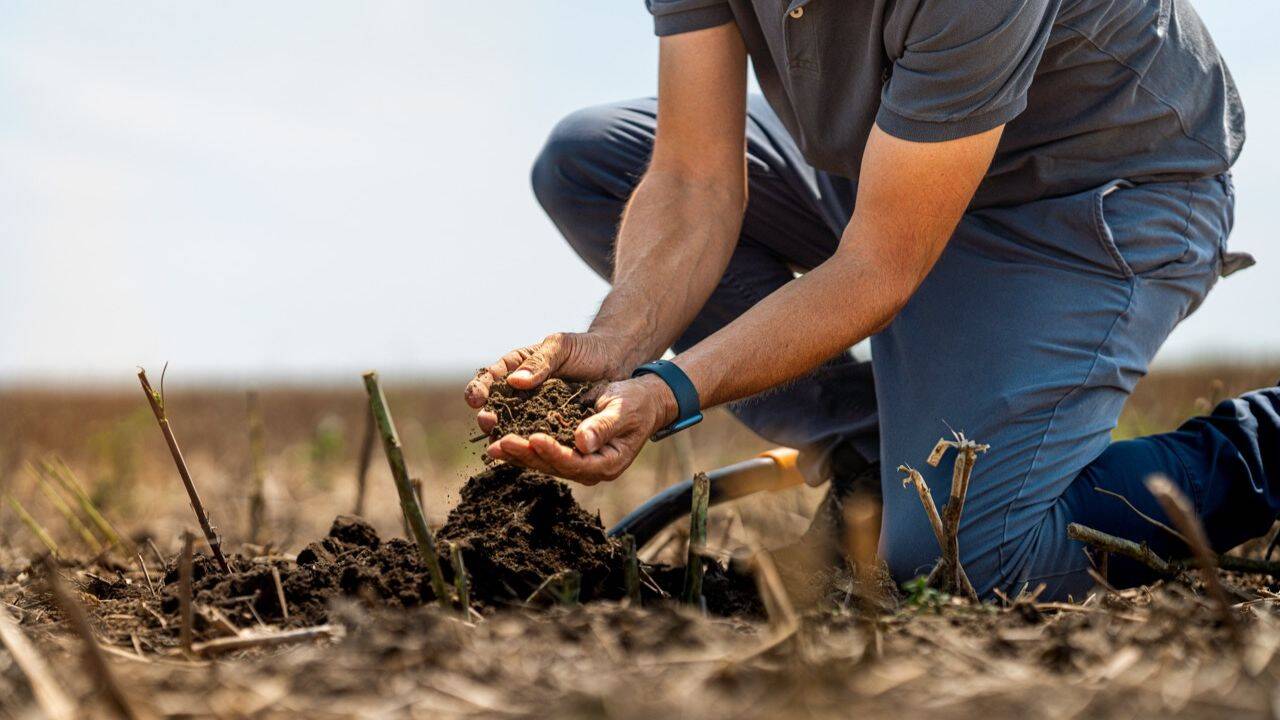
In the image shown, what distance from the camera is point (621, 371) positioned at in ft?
7.74

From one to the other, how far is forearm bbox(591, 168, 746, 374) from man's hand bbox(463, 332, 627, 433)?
5cm

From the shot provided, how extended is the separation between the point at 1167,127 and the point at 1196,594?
116cm

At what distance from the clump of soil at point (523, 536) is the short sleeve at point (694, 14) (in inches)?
49.1

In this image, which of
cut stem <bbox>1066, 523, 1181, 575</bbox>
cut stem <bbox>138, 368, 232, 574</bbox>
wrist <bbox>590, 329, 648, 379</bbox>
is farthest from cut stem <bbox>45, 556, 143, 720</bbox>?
cut stem <bbox>1066, 523, 1181, 575</bbox>

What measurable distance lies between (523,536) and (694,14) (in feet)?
4.67

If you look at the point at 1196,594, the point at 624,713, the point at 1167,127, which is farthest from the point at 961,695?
the point at 1167,127

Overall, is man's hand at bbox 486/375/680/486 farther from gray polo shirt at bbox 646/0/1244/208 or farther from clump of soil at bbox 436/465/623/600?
gray polo shirt at bbox 646/0/1244/208

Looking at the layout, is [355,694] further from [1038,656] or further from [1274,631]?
[1274,631]

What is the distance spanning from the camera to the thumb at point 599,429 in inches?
73.5

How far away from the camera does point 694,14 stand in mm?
2637

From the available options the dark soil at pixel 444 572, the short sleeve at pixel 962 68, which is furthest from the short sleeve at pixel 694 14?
the dark soil at pixel 444 572

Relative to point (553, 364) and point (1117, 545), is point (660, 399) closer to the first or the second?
point (553, 364)

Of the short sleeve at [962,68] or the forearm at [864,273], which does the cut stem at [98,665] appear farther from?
the short sleeve at [962,68]

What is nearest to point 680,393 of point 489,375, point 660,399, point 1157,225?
point 660,399
